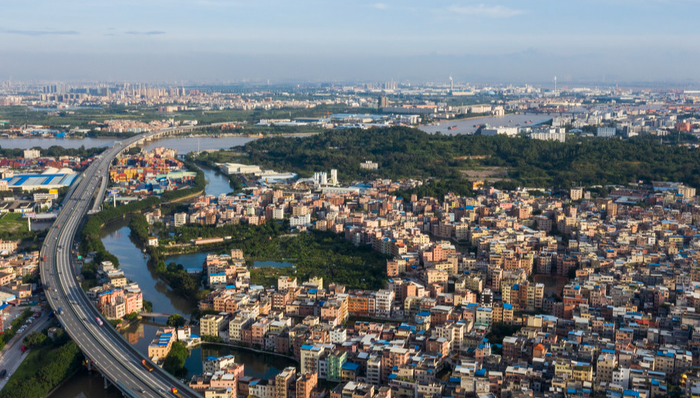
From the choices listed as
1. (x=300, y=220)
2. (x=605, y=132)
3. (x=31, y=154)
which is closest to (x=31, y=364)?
(x=300, y=220)

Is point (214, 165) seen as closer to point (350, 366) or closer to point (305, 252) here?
point (305, 252)

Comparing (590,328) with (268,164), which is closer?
(590,328)

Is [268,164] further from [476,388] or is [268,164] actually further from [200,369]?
[476,388]

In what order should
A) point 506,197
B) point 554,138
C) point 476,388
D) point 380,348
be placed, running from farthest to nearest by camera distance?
point 554,138 → point 506,197 → point 380,348 → point 476,388

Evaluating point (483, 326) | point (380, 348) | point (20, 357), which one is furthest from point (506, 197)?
point (20, 357)

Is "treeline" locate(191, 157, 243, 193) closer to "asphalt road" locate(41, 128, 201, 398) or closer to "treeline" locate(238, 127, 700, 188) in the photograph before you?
"treeline" locate(238, 127, 700, 188)

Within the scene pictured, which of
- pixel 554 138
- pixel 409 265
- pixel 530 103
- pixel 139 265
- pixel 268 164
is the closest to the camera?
pixel 409 265

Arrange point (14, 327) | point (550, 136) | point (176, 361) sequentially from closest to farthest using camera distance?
point (176, 361) < point (14, 327) < point (550, 136)

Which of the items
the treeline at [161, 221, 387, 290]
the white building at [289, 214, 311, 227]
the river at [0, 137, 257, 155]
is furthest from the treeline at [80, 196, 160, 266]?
the river at [0, 137, 257, 155]
